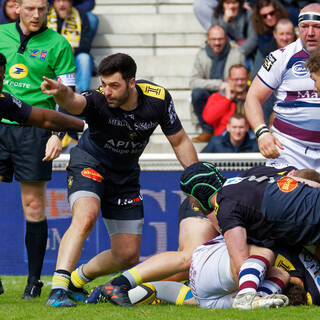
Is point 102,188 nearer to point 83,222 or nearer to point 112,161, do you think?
point 112,161

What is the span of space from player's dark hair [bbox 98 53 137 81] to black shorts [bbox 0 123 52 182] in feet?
3.44

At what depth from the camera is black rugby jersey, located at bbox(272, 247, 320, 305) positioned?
5.83 metres

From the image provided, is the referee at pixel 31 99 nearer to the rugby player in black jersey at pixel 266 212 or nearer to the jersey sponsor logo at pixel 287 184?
the rugby player in black jersey at pixel 266 212

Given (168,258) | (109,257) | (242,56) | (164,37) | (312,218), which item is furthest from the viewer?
(164,37)

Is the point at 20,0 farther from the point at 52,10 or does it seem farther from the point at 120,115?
the point at 52,10

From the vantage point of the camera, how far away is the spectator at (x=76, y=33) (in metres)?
11.7

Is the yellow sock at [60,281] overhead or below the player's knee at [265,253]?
below

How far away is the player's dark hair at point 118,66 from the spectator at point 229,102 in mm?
4612

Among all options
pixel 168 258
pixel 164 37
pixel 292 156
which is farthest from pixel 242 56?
pixel 168 258

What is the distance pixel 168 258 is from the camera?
6.20 metres

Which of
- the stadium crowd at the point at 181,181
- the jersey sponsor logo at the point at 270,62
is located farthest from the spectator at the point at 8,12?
the jersey sponsor logo at the point at 270,62

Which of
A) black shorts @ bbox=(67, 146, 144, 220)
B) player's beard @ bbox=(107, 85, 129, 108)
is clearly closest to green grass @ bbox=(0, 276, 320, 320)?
black shorts @ bbox=(67, 146, 144, 220)

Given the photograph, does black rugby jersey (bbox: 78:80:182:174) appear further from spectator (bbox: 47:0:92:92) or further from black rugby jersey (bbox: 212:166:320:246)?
spectator (bbox: 47:0:92:92)

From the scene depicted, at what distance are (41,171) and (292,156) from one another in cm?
216
